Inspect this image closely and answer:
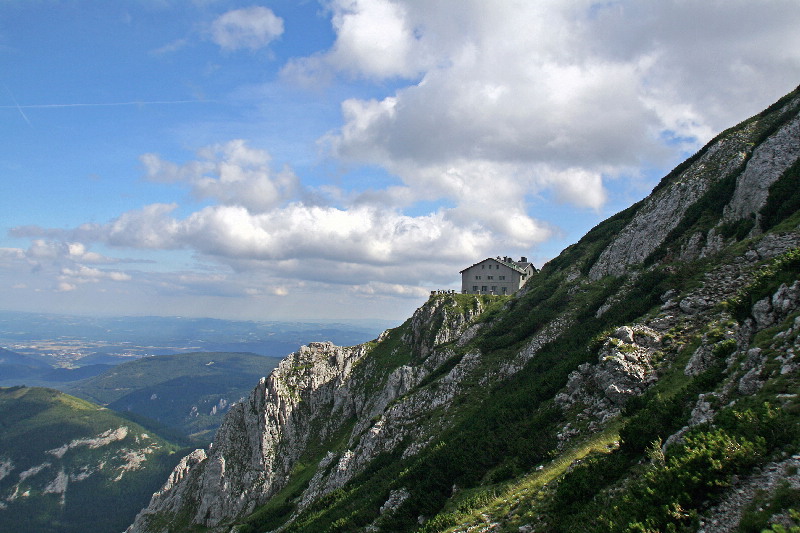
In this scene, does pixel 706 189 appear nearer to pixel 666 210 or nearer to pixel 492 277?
pixel 666 210

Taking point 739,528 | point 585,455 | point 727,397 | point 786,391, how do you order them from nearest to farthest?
1. point 739,528
2. point 786,391
3. point 727,397
4. point 585,455

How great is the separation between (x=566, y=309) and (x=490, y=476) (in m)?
26.2

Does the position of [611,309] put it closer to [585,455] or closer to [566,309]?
[566,309]

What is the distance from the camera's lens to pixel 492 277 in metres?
104

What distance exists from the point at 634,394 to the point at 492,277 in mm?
84786

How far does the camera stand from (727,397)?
1316 centimetres

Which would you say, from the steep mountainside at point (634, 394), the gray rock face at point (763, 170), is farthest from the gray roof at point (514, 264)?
the gray rock face at point (763, 170)

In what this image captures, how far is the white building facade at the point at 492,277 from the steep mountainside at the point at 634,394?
3358 centimetres

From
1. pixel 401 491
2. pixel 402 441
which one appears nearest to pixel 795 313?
pixel 401 491

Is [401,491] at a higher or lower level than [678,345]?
lower

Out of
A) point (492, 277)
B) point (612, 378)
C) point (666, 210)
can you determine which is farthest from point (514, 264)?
point (612, 378)

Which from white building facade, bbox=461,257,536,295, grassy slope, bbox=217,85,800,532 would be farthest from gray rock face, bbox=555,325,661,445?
white building facade, bbox=461,257,536,295

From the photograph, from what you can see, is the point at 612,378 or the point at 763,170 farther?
the point at 763,170

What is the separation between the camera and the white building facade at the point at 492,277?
3999 inches
